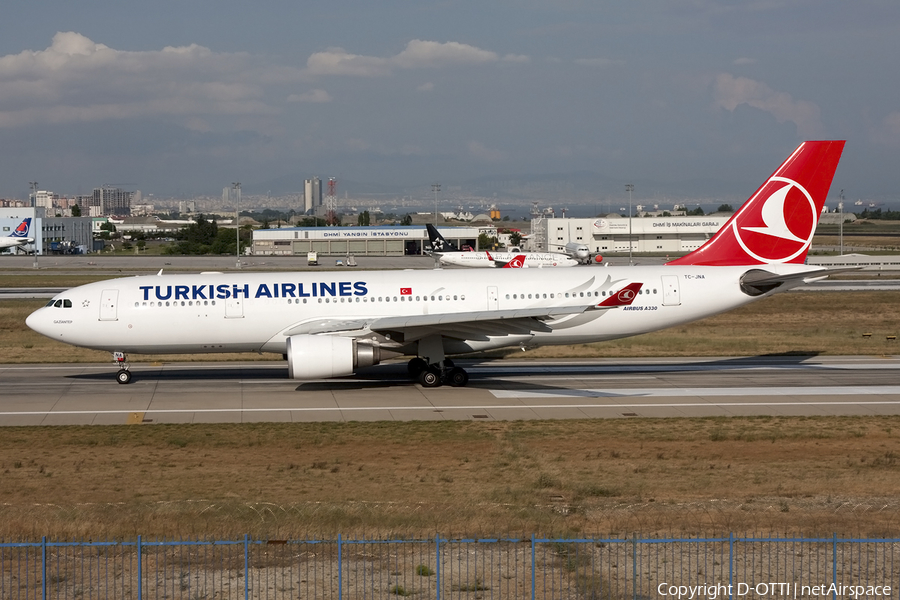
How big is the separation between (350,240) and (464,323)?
121036 millimetres

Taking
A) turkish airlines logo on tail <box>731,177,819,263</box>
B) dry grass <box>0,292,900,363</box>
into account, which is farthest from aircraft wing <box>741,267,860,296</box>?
dry grass <box>0,292,900,363</box>

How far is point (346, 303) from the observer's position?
3406 centimetres

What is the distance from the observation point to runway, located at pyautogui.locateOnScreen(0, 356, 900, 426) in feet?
95.2

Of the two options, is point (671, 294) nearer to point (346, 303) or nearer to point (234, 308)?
point (346, 303)

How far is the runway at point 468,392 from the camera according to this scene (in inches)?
1143

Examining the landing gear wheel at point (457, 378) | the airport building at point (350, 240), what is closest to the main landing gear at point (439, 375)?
the landing gear wheel at point (457, 378)

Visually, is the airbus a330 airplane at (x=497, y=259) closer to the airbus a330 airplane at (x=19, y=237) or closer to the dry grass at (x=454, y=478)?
the airbus a330 airplane at (x=19, y=237)

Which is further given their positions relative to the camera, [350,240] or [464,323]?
[350,240]

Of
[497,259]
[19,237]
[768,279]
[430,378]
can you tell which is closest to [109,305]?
[430,378]

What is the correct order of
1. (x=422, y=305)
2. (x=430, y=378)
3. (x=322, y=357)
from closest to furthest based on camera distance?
(x=322, y=357) < (x=430, y=378) < (x=422, y=305)

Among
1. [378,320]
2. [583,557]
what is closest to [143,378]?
[378,320]

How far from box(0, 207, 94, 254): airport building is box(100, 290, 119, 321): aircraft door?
112221 millimetres

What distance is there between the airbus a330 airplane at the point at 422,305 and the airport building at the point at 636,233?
106 metres

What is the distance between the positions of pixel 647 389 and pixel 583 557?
19144mm
